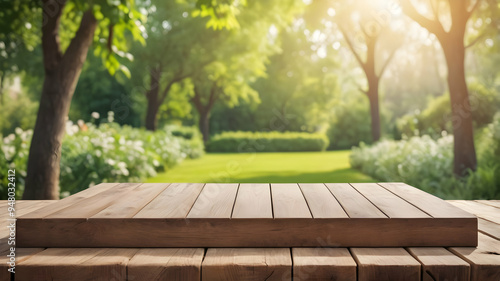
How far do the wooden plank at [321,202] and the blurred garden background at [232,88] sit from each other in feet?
11.0

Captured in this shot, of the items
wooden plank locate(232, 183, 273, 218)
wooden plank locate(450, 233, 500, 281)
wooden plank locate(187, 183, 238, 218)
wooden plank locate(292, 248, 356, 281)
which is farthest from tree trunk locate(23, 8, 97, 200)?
wooden plank locate(450, 233, 500, 281)

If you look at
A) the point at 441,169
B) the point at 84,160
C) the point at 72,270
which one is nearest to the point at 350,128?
the point at 441,169

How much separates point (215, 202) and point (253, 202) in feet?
0.98

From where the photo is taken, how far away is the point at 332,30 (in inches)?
690

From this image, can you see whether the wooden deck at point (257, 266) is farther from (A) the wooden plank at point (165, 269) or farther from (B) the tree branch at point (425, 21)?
(B) the tree branch at point (425, 21)

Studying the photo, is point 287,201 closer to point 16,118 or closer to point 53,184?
point 53,184

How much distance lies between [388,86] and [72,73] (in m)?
56.8

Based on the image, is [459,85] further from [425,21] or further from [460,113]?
[425,21]

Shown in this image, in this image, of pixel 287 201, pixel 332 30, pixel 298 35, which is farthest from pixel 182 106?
pixel 287 201

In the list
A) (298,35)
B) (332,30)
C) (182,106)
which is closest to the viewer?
(332,30)

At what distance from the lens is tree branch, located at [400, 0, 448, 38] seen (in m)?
8.40

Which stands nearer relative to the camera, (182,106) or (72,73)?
(72,73)

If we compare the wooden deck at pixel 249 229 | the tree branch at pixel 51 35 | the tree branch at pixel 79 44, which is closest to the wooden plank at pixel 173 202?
the wooden deck at pixel 249 229

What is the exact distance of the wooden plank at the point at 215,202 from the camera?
111 inches
